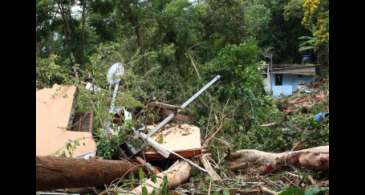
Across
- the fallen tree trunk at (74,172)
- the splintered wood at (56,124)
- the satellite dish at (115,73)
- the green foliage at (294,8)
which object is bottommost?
the fallen tree trunk at (74,172)

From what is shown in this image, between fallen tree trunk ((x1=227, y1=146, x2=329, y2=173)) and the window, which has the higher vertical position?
the window

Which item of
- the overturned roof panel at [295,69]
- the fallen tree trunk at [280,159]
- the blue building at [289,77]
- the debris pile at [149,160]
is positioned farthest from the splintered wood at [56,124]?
the overturned roof panel at [295,69]

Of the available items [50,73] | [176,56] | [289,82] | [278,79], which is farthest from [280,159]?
[289,82]

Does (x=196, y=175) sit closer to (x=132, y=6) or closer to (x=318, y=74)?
(x=132, y=6)

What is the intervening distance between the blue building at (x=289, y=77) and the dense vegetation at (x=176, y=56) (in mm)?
2775

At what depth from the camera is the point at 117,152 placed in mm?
4602

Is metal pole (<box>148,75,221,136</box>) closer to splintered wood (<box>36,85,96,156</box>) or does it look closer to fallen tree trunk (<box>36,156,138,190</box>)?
splintered wood (<box>36,85,96,156</box>)

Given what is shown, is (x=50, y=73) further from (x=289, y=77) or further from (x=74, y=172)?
(x=289, y=77)

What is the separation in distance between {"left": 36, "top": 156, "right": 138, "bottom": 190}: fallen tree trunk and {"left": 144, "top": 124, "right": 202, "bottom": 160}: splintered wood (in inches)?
25.6

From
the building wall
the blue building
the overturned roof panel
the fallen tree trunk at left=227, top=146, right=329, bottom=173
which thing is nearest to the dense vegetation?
the fallen tree trunk at left=227, top=146, right=329, bottom=173

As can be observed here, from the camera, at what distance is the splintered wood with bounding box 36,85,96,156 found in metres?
4.46

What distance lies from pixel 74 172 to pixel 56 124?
1.89m

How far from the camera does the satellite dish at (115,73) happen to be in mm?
5721

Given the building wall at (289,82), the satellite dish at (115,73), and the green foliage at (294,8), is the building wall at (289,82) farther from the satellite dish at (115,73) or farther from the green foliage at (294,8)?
the satellite dish at (115,73)
